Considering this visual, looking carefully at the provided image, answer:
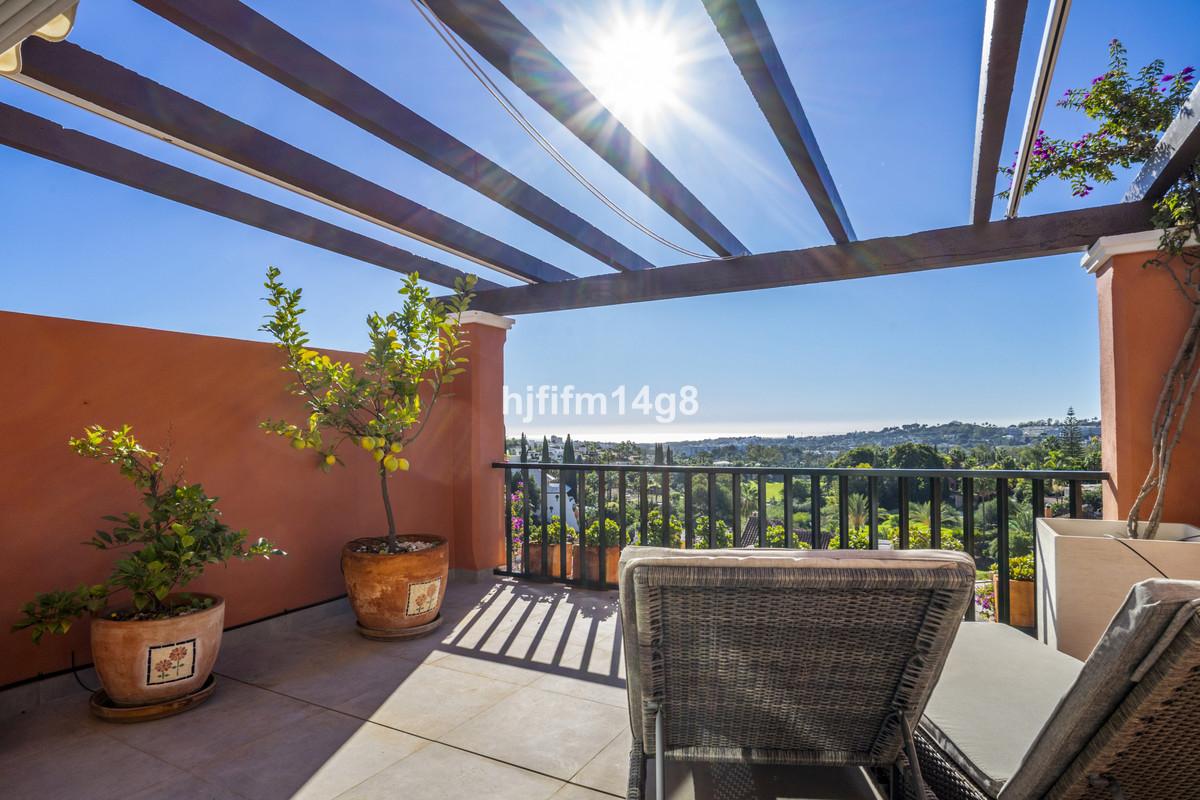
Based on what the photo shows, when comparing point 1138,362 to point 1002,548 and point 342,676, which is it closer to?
point 1002,548

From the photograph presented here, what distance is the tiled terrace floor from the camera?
1.90 m

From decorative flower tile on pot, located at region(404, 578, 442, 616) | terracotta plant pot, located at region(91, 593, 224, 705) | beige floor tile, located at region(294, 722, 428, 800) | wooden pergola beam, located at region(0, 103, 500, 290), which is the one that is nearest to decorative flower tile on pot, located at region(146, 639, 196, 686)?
terracotta plant pot, located at region(91, 593, 224, 705)

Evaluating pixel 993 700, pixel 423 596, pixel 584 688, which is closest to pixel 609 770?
pixel 584 688

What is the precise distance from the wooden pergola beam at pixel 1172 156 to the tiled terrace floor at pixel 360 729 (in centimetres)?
332

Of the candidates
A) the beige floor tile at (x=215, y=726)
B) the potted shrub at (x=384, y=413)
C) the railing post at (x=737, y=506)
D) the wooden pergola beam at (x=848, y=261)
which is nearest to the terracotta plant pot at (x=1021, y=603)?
the railing post at (x=737, y=506)

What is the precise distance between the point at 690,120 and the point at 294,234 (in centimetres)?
250

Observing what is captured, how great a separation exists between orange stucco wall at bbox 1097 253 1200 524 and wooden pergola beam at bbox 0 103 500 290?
14.6ft

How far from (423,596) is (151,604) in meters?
1.27

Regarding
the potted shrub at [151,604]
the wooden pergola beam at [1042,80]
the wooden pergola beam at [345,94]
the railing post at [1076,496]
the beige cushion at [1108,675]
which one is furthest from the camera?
the railing post at [1076,496]

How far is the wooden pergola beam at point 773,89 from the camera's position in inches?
76.0

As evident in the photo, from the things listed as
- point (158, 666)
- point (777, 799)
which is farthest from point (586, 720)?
point (158, 666)

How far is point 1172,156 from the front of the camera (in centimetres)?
255

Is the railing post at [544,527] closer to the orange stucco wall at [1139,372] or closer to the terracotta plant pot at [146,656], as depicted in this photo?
the terracotta plant pot at [146,656]

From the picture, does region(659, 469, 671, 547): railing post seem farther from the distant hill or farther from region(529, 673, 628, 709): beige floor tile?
region(529, 673, 628, 709): beige floor tile
